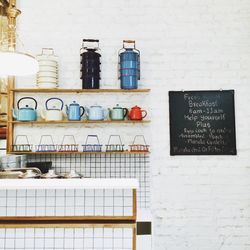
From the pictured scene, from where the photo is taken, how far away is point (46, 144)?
3754mm

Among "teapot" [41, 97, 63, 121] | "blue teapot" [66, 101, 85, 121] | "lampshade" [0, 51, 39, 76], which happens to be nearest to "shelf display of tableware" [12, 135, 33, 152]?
"teapot" [41, 97, 63, 121]

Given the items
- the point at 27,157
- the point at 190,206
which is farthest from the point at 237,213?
the point at 27,157

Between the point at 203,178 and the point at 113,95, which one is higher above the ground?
the point at 113,95

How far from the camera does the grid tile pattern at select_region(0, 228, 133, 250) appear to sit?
6.55ft

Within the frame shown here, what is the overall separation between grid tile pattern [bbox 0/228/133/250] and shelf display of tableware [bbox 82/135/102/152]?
61.4 inches

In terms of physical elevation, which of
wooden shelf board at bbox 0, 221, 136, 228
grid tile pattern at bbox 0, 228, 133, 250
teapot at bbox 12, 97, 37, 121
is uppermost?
teapot at bbox 12, 97, 37, 121

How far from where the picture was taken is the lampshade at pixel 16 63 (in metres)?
2.23

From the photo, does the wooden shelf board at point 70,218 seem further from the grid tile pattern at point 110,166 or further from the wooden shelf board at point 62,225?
the grid tile pattern at point 110,166

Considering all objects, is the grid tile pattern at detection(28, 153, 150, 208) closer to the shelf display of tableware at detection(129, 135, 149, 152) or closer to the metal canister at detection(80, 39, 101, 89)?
the shelf display of tableware at detection(129, 135, 149, 152)

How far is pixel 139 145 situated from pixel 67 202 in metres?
1.70

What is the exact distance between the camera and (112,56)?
12.5 ft

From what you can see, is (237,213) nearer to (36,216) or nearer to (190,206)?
(190,206)

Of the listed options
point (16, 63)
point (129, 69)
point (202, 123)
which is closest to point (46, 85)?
point (129, 69)

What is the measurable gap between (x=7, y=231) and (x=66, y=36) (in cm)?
241
